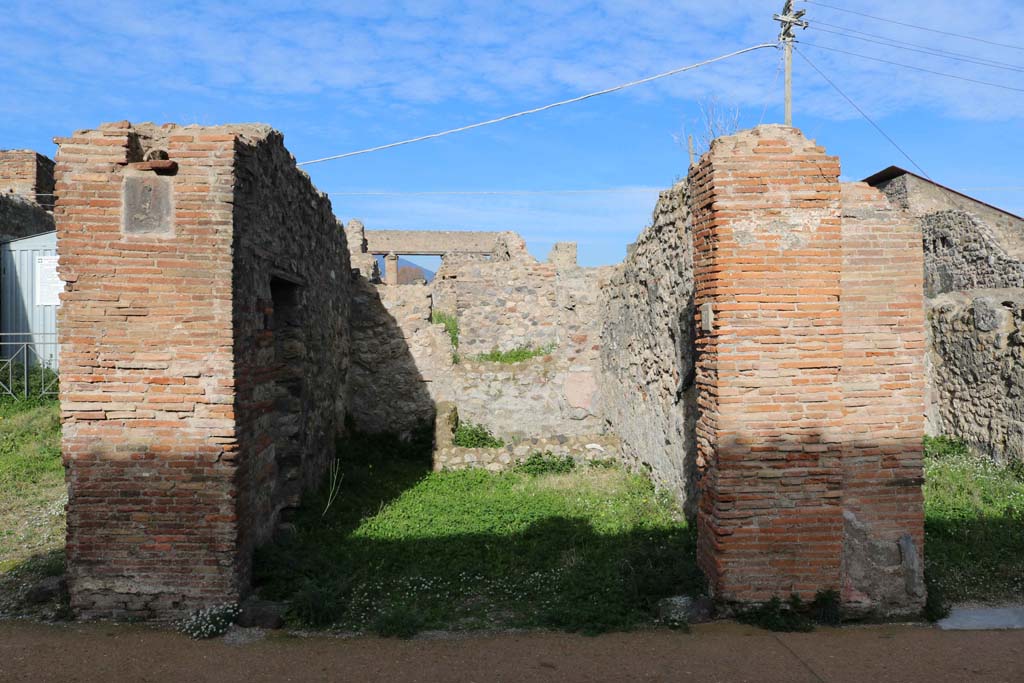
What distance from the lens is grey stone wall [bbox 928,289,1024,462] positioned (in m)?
8.14

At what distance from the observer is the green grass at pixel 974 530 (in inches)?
199

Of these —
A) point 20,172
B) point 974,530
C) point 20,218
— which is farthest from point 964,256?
point 20,172

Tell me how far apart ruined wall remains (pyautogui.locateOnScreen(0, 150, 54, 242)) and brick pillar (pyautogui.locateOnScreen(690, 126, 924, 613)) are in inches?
646

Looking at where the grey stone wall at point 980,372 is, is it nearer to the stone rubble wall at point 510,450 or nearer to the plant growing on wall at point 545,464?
the stone rubble wall at point 510,450

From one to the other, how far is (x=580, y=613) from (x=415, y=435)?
22.6 ft

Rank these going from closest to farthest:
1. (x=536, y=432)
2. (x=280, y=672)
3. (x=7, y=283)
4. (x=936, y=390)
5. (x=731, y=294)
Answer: (x=280, y=672)
(x=731, y=294)
(x=936, y=390)
(x=536, y=432)
(x=7, y=283)

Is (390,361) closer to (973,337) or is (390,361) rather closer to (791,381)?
(791,381)

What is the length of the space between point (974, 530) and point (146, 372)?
7087mm

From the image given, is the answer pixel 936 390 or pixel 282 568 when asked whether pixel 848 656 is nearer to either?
pixel 282 568

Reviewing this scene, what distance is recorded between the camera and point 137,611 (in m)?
A: 4.71

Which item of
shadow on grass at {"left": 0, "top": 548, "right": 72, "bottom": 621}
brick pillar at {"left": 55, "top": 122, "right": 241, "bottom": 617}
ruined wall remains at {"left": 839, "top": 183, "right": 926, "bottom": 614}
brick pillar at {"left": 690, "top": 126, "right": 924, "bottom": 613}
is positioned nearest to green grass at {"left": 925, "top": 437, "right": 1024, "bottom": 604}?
ruined wall remains at {"left": 839, "top": 183, "right": 926, "bottom": 614}

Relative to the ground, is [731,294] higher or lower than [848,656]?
higher

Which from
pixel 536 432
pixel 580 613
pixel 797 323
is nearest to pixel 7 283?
pixel 536 432

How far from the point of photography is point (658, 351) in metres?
7.63
